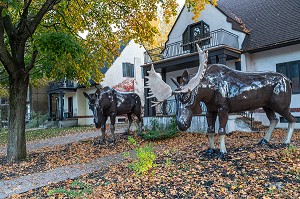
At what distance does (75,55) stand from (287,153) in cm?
635

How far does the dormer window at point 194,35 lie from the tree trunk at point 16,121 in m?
10.2

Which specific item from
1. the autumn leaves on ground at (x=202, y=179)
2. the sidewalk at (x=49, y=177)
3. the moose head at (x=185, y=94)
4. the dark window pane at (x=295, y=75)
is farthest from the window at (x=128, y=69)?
the moose head at (x=185, y=94)

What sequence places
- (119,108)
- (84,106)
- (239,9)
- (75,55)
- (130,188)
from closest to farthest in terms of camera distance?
(130,188)
(75,55)
(119,108)
(239,9)
(84,106)

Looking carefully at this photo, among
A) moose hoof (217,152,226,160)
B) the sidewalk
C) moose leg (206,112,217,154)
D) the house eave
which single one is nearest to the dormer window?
the house eave

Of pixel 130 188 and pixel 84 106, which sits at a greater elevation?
pixel 84 106

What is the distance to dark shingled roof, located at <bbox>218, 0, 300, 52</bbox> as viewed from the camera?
12.1m

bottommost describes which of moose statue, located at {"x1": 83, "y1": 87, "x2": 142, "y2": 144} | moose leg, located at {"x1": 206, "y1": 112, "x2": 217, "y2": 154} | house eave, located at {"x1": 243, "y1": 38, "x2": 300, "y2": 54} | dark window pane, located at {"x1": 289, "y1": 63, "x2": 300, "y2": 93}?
moose leg, located at {"x1": 206, "y1": 112, "x2": 217, "y2": 154}

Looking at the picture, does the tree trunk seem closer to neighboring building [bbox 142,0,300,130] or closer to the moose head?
the moose head

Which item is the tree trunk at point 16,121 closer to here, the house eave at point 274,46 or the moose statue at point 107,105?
the moose statue at point 107,105

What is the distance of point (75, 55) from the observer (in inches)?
294

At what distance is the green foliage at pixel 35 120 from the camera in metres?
25.8

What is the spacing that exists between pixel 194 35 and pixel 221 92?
11.3 metres

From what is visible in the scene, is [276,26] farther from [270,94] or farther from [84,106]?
[84,106]

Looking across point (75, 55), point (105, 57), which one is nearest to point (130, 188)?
point (75, 55)
